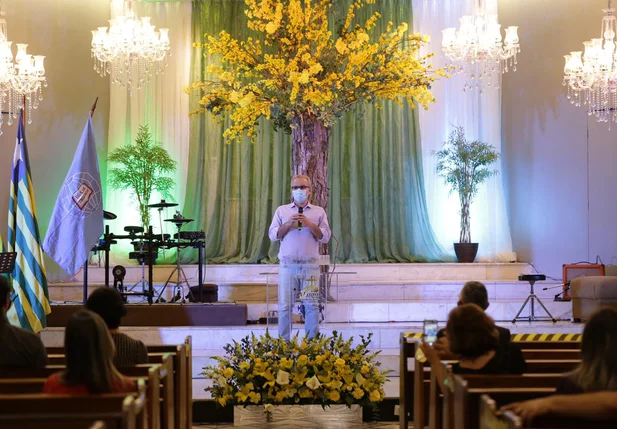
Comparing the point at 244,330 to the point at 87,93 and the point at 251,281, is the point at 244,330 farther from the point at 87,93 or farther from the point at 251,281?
the point at 87,93

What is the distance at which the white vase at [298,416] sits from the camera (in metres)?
6.10

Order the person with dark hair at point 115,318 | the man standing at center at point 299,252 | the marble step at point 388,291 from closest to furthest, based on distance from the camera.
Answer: the person with dark hair at point 115,318 < the man standing at center at point 299,252 < the marble step at point 388,291

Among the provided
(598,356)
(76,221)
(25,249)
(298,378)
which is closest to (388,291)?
(76,221)

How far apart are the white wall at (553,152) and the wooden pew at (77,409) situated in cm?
947

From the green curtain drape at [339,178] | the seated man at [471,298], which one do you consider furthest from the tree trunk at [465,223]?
the seated man at [471,298]

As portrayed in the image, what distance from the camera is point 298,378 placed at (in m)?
6.09

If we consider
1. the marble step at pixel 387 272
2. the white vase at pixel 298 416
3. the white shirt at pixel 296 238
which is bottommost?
the white vase at pixel 298 416

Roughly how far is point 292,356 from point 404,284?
18.0ft

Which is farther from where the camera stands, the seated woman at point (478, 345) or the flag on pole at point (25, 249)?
the flag on pole at point (25, 249)

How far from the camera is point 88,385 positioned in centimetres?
349

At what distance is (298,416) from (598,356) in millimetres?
3197

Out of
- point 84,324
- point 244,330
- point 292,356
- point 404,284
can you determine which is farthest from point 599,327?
point 404,284

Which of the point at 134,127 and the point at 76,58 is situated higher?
the point at 76,58

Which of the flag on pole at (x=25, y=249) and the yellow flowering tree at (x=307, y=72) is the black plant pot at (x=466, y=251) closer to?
the yellow flowering tree at (x=307, y=72)
